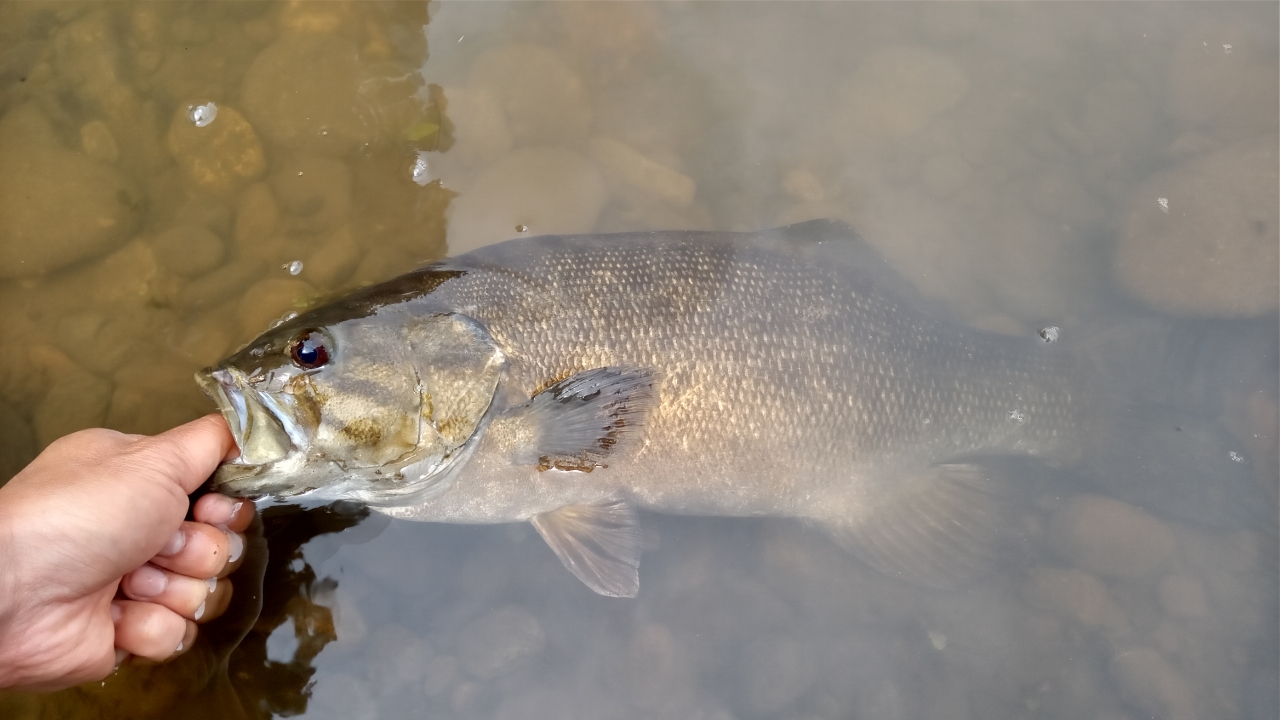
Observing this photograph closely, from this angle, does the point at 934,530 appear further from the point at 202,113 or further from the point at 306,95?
the point at 202,113

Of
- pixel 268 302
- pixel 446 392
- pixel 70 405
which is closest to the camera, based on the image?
pixel 446 392

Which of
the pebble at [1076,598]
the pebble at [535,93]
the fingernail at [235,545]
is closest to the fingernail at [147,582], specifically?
the fingernail at [235,545]

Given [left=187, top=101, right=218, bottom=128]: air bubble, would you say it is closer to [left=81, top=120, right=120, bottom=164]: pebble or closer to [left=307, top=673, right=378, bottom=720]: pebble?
[left=81, top=120, right=120, bottom=164]: pebble

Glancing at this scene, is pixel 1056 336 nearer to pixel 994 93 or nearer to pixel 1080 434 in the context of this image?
pixel 1080 434

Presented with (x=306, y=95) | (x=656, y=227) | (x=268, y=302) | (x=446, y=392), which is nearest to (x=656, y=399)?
(x=446, y=392)

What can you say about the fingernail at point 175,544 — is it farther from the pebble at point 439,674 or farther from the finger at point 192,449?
the pebble at point 439,674

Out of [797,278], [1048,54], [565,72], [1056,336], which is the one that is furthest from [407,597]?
[1048,54]
